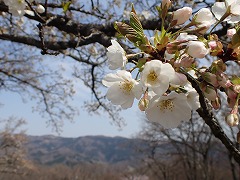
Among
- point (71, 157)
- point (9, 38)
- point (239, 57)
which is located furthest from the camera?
point (71, 157)

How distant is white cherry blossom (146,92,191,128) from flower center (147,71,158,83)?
55 millimetres

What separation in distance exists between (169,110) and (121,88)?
16 cm

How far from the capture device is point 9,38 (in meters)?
3.55

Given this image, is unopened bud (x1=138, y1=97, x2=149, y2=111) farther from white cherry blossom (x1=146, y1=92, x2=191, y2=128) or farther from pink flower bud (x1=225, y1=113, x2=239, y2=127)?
pink flower bud (x1=225, y1=113, x2=239, y2=127)

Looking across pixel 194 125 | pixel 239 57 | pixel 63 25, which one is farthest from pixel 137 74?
pixel 194 125

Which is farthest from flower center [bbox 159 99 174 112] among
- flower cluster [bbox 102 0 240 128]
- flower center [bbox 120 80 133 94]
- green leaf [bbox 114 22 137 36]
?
green leaf [bbox 114 22 137 36]

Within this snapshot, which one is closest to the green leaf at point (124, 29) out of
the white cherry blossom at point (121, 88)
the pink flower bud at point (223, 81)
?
the white cherry blossom at point (121, 88)

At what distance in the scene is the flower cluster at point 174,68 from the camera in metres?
0.78

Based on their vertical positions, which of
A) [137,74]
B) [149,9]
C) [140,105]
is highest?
[149,9]

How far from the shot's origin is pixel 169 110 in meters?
0.94

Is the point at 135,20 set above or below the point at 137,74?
above

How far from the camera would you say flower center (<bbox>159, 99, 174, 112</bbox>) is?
2.93 ft

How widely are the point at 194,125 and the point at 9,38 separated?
16.8 m

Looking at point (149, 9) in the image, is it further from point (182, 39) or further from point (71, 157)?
point (71, 157)
